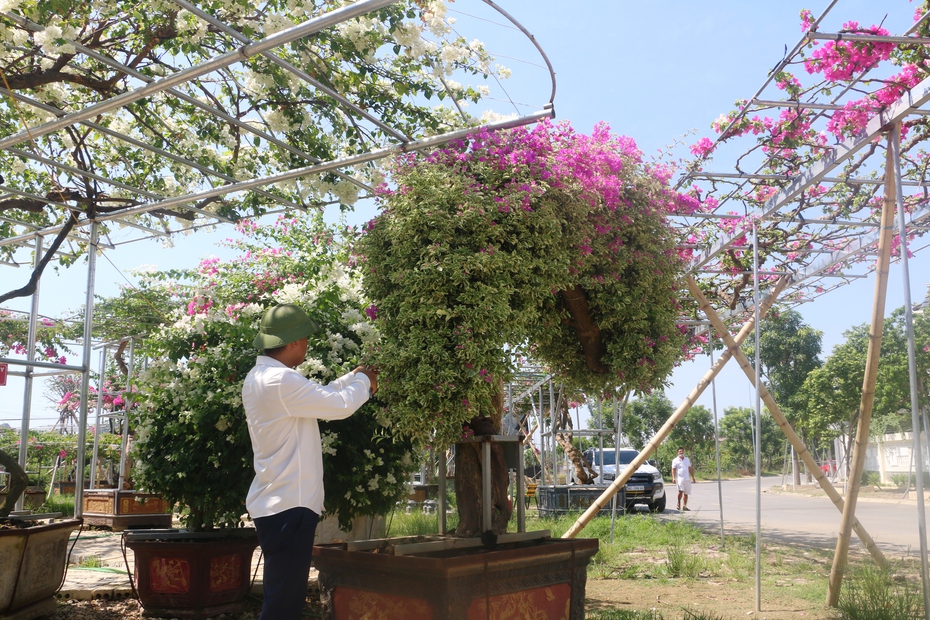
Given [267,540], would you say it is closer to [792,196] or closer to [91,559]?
[792,196]

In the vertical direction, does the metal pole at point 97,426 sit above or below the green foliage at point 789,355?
below

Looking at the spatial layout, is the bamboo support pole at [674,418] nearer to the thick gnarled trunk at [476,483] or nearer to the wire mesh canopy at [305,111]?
the wire mesh canopy at [305,111]

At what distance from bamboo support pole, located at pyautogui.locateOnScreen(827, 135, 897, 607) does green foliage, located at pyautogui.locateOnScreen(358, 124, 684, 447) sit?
134 cm

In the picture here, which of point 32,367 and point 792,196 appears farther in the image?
point 32,367

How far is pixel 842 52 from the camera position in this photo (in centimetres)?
527

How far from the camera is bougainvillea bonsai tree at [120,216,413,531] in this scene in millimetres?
4906

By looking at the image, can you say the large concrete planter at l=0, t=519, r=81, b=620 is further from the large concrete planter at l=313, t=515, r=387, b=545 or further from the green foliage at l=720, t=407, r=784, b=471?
the green foliage at l=720, t=407, r=784, b=471

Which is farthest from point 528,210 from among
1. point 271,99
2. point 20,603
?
point 20,603

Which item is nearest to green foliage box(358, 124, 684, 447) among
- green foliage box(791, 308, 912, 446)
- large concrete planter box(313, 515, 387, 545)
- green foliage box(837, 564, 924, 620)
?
green foliage box(837, 564, 924, 620)

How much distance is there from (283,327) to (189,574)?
2739mm

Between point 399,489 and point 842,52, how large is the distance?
447cm

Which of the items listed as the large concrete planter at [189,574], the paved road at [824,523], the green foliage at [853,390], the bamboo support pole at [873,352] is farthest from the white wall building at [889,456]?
the large concrete planter at [189,574]

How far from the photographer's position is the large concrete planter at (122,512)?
40.3 feet

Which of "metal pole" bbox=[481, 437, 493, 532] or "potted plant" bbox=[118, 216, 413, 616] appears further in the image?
"potted plant" bbox=[118, 216, 413, 616]
